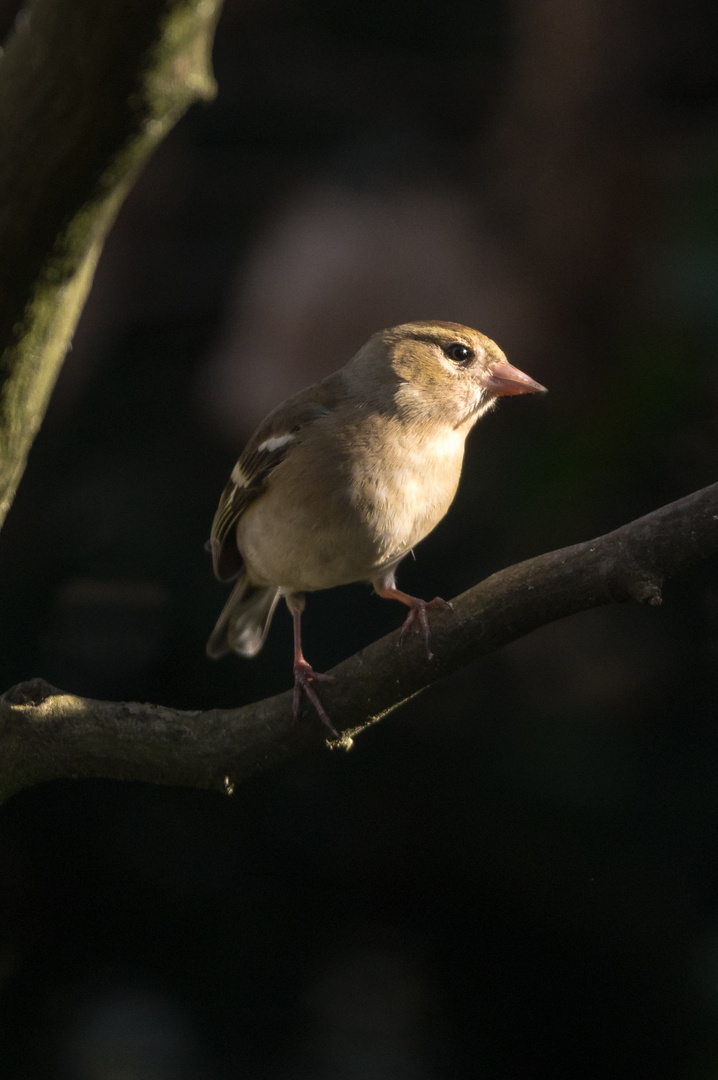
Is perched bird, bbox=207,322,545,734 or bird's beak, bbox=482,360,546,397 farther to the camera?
bird's beak, bbox=482,360,546,397

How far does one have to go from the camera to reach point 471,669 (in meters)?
3.09

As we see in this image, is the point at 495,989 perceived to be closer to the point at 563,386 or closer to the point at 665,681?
the point at 665,681

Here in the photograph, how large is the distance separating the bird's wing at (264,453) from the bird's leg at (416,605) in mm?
377

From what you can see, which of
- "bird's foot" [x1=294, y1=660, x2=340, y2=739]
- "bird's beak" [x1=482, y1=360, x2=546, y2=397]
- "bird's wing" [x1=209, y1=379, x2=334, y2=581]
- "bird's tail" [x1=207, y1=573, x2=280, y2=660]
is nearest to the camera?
"bird's foot" [x1=294, y1=660, x2=340, y2=739]

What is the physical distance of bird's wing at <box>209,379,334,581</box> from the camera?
231cm

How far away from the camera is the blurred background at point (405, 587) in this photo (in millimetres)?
2668

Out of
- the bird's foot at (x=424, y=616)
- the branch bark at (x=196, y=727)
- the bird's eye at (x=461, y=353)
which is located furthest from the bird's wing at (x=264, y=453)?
the branch bark at (x=196, y=727)

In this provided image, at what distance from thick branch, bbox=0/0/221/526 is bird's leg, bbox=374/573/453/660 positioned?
3.06 ft

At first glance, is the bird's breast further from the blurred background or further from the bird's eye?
the blurred background

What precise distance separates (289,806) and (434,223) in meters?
1.90

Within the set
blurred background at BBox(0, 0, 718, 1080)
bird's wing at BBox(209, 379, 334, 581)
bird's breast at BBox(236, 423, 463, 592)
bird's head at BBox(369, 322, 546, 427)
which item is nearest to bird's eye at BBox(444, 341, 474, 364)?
bird's head at BBox(369, 322, 546, 427)

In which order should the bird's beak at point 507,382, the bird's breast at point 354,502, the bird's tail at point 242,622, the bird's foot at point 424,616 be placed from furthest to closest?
the bird's tail at point 242,622, the bird's beak at point 507,382, the bird's breast at point 354,502, the bird's foot at point 424,616

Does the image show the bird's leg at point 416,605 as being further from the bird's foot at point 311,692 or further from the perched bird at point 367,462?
the bird's foot at point 311,692

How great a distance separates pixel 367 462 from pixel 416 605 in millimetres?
345
